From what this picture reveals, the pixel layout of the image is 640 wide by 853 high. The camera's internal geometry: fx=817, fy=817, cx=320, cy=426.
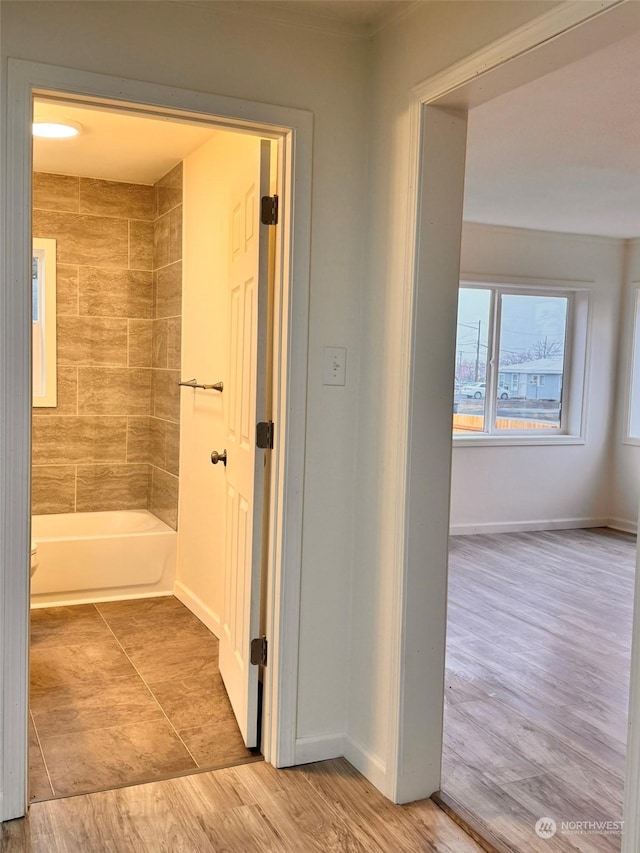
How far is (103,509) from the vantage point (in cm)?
509

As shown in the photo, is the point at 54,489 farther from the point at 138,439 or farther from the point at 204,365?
the point at 204,365

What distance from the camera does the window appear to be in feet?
21.5

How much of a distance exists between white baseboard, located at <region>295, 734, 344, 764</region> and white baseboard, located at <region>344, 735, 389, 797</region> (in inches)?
1.1

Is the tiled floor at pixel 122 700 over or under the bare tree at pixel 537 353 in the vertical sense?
under

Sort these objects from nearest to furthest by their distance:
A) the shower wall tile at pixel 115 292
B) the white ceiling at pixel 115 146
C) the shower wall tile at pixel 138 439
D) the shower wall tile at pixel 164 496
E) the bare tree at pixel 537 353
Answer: the white ceiling at pixel 115 146 < the shower wall tile at pixel 164 496 < the shower wall tile at pixel 115 292 < the shower wall tile at pixel 138 439 < the bare tree at pixel 537 353

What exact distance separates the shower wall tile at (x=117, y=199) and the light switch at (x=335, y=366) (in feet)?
9.29

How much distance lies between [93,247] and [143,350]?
2.25 ft

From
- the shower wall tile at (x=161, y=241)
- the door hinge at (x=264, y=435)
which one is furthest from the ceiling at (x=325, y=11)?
the shower wall tile at (x=161, y=241)

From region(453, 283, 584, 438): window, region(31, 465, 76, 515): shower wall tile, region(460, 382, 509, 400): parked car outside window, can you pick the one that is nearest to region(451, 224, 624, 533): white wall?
region(453, 283, 584, 438): window

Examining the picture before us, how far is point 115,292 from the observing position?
16.5 feet

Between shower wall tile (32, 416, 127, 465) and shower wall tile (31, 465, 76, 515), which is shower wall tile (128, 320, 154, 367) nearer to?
shower wall tile (32, 416, 127, 465)

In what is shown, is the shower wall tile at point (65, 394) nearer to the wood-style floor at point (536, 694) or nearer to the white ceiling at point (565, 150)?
the wood-style floor at point (536, 694)

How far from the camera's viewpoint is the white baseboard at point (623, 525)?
6816 millimetres

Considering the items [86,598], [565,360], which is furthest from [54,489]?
[565,360]
